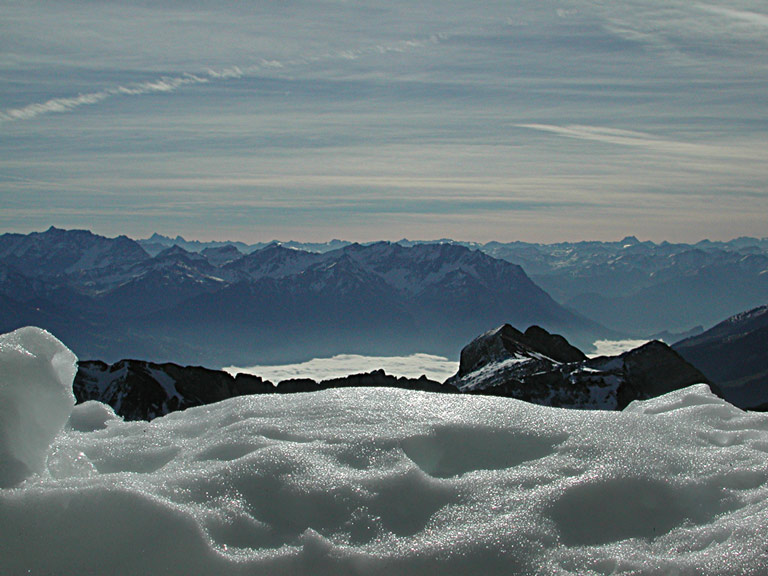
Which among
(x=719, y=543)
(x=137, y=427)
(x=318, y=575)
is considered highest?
(x=719, y=543)

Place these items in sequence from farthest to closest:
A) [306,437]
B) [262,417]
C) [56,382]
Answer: [262,417]
[306,437]
[56,382]

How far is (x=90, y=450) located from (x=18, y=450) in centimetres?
189

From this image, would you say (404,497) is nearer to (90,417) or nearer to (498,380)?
(90,417)

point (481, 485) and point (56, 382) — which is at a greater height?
point (56, 382)

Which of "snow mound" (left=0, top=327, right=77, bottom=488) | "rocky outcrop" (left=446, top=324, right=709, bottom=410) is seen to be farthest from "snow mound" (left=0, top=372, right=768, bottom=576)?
"rocky outcrop" (left=446, top=324, right=709, bottom=410)

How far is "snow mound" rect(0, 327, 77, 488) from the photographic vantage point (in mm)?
7918

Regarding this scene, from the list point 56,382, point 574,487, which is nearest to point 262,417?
point 56,382

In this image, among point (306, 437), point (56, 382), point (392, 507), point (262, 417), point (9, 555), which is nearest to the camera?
point (9, 555)

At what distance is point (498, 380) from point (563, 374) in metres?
8.00

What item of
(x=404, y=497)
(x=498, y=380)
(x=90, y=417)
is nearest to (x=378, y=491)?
(x=404, y=497)

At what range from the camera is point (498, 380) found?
7875cm

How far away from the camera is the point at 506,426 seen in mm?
10039

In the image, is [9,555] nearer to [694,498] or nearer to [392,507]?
[392,507]

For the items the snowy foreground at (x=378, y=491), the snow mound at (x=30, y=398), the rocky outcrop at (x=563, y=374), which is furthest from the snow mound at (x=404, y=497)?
the rocky outcrop at (x=563, y=374)
